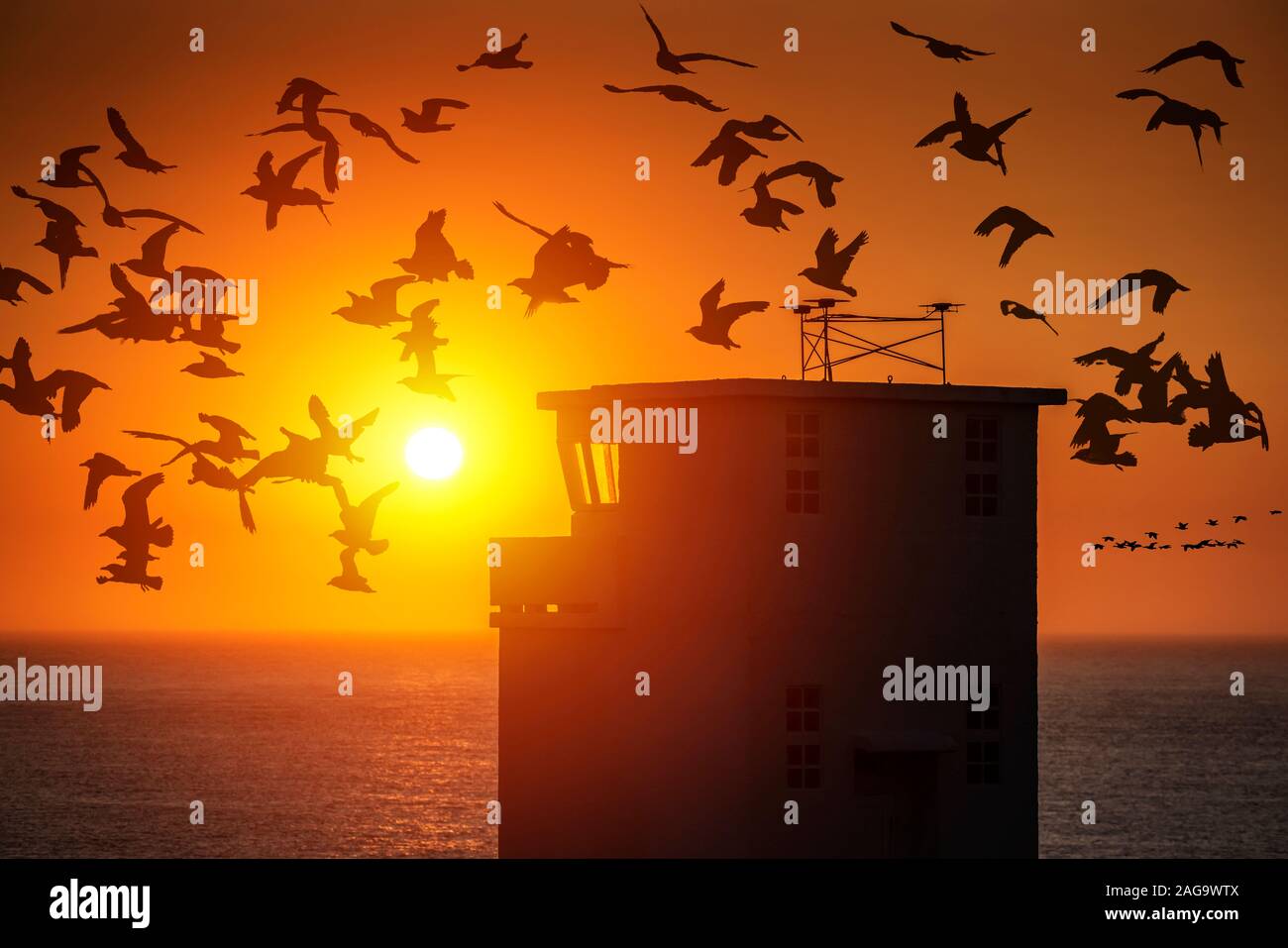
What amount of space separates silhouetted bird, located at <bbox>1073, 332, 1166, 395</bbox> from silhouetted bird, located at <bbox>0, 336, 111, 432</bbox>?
18668 mm

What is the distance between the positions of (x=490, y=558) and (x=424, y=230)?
6.64 m

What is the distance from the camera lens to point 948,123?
93.5 ft

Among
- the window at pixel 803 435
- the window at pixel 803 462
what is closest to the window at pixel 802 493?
the window at pixel 803 462

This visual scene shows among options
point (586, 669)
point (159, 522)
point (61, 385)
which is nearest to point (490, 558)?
point (586, 669)

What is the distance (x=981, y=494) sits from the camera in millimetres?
31953

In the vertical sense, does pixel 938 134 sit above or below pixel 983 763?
above

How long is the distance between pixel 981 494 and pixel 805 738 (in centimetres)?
597

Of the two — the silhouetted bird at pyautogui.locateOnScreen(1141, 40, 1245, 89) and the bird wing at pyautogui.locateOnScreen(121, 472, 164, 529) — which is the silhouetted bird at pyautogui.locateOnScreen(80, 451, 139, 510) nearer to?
the bird wing at pyautogui.locateOnScreen(121, 472, 164, 529)

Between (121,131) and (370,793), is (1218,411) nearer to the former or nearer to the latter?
(121,131)

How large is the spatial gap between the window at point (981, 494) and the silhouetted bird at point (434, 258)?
10.6m

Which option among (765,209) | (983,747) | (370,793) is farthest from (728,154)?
(370,793)

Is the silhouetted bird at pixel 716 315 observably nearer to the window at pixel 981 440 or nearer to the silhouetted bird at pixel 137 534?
the window at pixel 981 440
